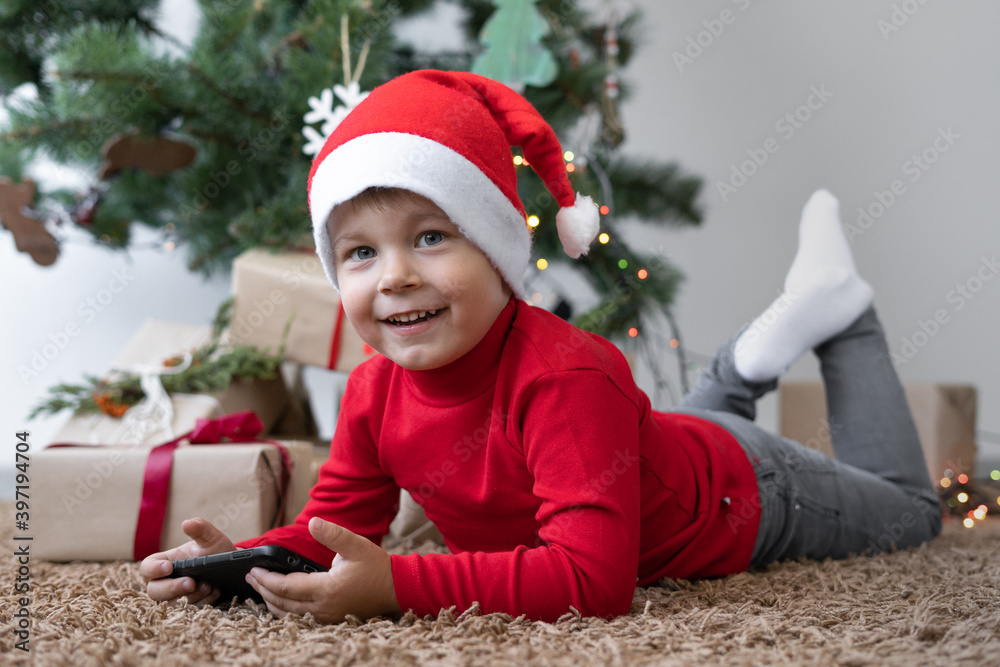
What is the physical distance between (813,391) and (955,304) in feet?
2.60

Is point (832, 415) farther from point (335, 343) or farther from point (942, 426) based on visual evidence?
point (335, 343)

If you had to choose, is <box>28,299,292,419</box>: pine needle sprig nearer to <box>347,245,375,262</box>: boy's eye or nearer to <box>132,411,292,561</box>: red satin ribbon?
<box>132,411,292,561</box>: red satin ribbon

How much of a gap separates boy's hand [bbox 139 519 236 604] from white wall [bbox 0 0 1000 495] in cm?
135

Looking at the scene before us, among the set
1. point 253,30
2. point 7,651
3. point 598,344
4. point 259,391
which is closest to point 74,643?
point 7,651

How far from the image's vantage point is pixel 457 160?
0.61 m

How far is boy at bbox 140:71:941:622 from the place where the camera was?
1.89ft

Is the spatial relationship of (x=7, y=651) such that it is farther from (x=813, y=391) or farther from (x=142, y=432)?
(x=813, y=391)

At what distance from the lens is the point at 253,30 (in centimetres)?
129

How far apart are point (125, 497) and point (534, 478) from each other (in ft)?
1.76

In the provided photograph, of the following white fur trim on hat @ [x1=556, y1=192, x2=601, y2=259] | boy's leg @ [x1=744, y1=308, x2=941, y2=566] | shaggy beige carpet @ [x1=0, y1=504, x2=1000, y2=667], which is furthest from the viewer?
boy's leg @ [x1=744, y1=308, x2=941, y2=566]

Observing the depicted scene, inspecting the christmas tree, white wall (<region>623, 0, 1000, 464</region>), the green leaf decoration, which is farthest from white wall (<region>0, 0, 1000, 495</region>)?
the green leaf decoration

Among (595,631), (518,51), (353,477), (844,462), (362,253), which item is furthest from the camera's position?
(518,51)

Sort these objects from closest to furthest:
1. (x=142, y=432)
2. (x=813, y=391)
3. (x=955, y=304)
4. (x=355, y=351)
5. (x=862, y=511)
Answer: (x=862, y=511) < (x=142, y=432) < (x=355, y=351) < (x=813, y=391) < (x=955, y=304)

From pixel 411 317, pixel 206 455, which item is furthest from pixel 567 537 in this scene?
pixel 206 455
